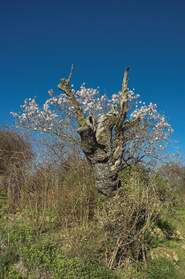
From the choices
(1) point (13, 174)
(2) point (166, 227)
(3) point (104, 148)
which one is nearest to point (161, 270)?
(2) point (166, 227)

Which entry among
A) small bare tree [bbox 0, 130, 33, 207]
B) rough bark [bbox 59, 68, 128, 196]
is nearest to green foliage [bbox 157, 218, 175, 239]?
rough bark [bbox 59, 68, 128, 196]

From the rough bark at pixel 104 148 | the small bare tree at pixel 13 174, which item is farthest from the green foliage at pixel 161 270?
the small bare tree at pixel 13 174

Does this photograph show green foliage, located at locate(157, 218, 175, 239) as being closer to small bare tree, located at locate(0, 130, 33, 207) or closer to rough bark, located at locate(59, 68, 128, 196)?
rough bark, located at locate(59, 68, 128, 196)

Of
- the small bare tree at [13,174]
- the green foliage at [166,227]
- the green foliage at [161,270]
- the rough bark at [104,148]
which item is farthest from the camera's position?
the small bare tree at [13,174]

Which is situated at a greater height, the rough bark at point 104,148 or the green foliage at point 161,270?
the rough bark at point 104,148

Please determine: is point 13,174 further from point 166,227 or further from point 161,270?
point 161,270

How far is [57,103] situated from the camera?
16469mm

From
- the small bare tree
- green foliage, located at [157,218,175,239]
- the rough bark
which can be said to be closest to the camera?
green foliage, located at [157,218,175,239]

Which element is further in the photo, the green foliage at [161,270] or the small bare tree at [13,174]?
the small bare tree at [13,174]

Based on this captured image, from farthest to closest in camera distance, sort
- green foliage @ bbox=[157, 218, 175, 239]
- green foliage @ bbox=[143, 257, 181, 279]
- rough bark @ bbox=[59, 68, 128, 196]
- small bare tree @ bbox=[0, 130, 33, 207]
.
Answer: small bare tree @ bbox=[0, 130, 33, 207] < rough bark @ bbox=[59, 68, 128, 196] < green foliage @ bbox=[157, 218, 175, 239] < green foliage @ bbox=[143, 257, 181, 279]

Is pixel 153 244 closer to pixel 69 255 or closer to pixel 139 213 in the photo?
pixel 139 213

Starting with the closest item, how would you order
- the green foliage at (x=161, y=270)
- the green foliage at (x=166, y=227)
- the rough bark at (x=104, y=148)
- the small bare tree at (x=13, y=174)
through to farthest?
Answer: the green foliage at (x=161, y=270) < the green foliage at (x=166, y=227) < the rough bark at (x=104, y=148) < the small bare tree at (x=13, y=174)

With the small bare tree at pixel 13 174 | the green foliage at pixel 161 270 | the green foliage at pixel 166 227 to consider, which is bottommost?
the green foliage at pixel 161 270

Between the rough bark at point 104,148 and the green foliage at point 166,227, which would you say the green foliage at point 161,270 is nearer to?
the green foliage at point 166,227
